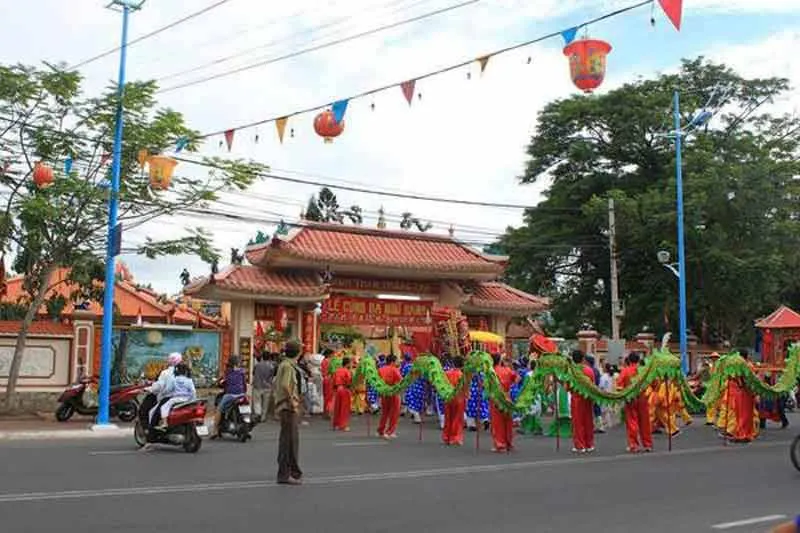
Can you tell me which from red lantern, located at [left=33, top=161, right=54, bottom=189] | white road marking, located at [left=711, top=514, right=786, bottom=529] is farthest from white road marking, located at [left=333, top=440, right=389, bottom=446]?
white road marking, located at [left=711, top=514, right=786, bottom=529]

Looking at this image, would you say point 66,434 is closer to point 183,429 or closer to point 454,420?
point 183,429

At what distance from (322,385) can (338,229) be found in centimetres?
560

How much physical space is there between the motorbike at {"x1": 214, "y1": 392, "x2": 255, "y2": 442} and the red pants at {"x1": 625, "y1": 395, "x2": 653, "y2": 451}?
21.2 ft

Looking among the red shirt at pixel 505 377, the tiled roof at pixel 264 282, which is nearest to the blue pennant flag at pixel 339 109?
the red shirt at pixel 505 377

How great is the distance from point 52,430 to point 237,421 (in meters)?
3.95

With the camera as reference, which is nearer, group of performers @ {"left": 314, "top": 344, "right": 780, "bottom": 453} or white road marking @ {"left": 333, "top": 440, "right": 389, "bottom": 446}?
group of performers @ {"left": 314, "top": 344, "right": 780, "bottom": 453}

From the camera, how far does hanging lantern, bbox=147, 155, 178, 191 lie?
17406 mm

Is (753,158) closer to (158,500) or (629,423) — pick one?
(629,423)

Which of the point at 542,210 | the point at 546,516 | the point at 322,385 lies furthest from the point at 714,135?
the point at 546,516

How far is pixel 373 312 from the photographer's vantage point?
26.1 metres

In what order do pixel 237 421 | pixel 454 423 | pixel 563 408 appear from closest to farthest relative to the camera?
pixel 454 423 < pixel 237 421 < pixel 563 408

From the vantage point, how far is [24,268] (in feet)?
73.7

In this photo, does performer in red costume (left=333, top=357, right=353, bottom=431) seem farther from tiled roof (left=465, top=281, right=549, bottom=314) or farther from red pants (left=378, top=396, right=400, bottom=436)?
tiled roof (left=465, top=281, right=549, bottom=314)

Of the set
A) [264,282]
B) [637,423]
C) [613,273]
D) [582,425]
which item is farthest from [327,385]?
[613,273]
